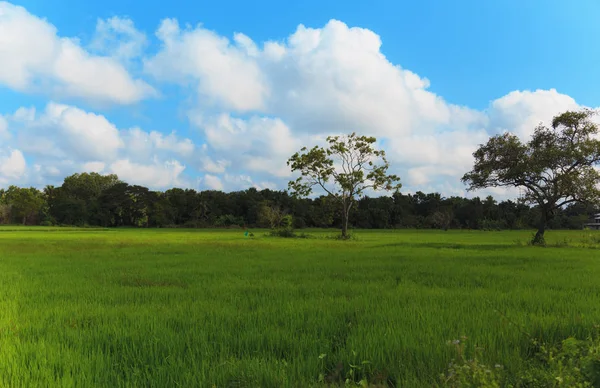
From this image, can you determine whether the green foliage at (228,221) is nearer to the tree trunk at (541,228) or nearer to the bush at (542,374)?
the tree trunk at (541,228)

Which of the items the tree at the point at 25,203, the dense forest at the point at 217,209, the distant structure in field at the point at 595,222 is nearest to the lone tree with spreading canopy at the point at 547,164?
the dense forest at the point at 217,209

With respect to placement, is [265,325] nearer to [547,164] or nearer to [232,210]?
[547,164]

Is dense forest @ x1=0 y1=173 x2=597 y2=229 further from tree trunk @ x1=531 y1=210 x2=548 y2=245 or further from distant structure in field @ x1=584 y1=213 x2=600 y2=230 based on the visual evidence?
tree trunk @ x1=531 y1=210 x2=548 y2=245

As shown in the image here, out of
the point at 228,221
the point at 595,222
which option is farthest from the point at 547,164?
the point at 595,222

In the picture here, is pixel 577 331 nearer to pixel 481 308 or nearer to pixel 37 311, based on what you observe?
pixel 481 308

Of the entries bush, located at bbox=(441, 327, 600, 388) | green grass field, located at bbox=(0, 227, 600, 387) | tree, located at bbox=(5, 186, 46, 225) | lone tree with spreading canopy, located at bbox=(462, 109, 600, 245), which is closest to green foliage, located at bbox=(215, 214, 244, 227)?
tree, located at bbox=(5, 186, 46, 225)

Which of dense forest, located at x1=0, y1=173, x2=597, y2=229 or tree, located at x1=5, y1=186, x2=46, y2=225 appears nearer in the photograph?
dense forest, located at x1=0, y1=173, x2=597, y2=229

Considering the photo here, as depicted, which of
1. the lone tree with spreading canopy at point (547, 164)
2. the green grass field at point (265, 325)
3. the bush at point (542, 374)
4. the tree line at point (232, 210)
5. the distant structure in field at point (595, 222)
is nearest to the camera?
the bush at point (542, 374)

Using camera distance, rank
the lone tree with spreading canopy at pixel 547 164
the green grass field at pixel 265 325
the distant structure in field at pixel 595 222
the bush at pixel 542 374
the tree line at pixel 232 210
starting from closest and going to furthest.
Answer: the bush at pixel 542 374 < the green grass field at pixel 265 325 < the lone tree with spreading canopy at pixel 547 164 < the tree line at pixel 232 210 < the distant structure in field at pixel 595 222

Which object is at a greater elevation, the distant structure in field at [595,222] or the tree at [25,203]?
the tree at [25,203]

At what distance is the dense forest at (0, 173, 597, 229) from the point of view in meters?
90.2

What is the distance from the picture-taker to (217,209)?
98.9 meters

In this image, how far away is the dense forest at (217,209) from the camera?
90.2 metres

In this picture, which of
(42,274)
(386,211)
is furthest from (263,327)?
(386,211)
